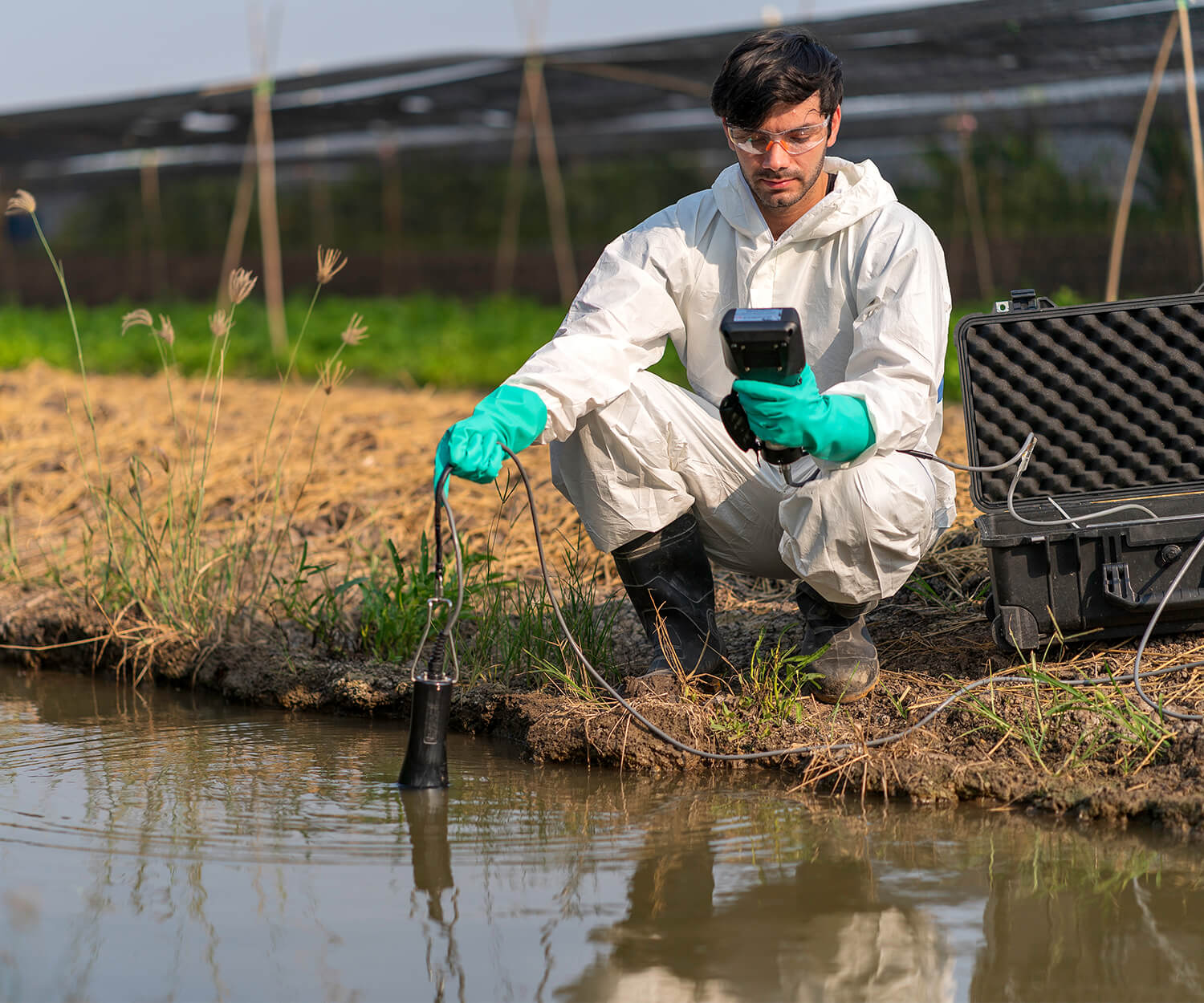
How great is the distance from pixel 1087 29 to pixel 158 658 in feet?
17.7

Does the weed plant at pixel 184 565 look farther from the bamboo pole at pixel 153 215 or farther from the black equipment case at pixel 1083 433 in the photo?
the bamboo pole at pixel 153 215

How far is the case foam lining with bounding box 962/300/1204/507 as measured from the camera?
2932mm

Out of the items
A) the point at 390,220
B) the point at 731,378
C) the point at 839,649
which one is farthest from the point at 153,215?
the point at 839,649

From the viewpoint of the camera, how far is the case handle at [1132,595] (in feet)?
9.16

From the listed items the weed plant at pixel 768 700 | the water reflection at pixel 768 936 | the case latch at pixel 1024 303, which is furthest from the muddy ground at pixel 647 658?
the case latch at pixel 1024 303

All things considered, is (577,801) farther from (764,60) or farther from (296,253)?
(296,253)

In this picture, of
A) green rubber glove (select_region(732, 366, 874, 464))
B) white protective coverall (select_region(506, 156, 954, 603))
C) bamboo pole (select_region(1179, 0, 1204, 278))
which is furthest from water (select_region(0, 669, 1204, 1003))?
bamboo pole (select_region(1179, 0, 1204, 278))

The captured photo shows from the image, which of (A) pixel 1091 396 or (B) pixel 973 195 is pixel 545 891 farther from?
(B) pixel 973 195

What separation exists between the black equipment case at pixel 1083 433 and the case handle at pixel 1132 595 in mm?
24

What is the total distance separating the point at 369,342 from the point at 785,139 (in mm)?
6846

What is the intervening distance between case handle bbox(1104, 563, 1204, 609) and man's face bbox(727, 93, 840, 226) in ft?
3.39

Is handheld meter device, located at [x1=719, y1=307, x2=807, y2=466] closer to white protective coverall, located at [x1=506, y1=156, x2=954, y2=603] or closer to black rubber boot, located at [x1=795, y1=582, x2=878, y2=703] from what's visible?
white protective coverall, located at [x1=506, y1=156, x2=954, y2=603]

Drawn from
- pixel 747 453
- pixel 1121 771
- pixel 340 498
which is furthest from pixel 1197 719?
pixel 340 498

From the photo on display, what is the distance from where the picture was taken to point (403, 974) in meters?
1.79
